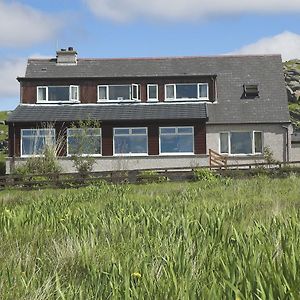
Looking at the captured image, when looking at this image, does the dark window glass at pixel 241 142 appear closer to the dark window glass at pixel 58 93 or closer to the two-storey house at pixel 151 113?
the two-storey house at pixel 151 113

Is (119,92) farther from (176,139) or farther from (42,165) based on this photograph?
(42,165)

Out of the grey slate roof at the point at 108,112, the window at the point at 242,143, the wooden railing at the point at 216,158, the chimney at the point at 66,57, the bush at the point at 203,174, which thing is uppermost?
the chimney at the point at 66,57

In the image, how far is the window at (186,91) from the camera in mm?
35453

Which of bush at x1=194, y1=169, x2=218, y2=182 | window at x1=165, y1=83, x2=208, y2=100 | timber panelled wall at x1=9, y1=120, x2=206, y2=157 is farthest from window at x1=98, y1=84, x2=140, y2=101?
bush at x1=194, y1=169, x2=218, y2=182

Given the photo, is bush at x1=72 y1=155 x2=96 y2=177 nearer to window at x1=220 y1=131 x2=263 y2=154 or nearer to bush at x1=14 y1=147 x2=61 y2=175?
bush at x1=14 y1=147 x2=61 y2=175

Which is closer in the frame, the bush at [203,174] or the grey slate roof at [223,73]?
the bush at [203,174]

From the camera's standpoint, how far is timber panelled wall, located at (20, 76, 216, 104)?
3544cm

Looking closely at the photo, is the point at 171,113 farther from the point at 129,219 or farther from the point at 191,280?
the point at 191,280

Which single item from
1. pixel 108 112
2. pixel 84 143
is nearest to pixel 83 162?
pixel 84 143

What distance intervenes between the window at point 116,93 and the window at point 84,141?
3.09 m

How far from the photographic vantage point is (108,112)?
113 feet

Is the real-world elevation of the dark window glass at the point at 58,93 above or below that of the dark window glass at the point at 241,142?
above

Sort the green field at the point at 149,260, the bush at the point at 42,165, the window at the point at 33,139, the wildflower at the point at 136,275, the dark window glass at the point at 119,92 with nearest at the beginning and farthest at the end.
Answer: the green field at the point at 149,260 → the wildflower at the point at 136,275 → the bush at the point at 42,165 → the window at the point at 33,139 → the dark window glass at the point at 119,92

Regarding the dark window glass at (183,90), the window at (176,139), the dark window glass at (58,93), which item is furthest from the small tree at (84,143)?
the dark window glass at (183,90)
